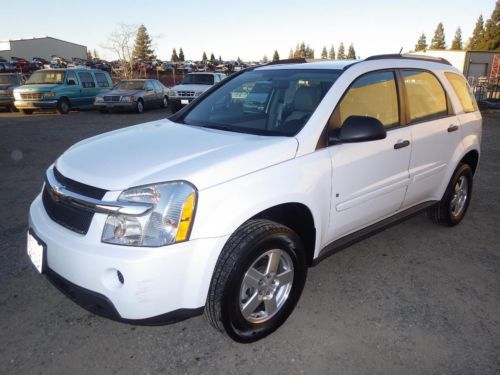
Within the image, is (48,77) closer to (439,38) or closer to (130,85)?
(130,85)

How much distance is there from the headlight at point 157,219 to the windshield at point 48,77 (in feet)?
48.6

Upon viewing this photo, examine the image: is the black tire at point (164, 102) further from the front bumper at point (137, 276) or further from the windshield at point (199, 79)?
the front bumper at point (137, 276)

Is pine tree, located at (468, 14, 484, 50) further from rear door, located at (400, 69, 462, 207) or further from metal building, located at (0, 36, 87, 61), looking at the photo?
rear door, located at (400, 69, 462, 207)

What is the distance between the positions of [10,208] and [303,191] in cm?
409

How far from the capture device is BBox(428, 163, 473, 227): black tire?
4.21m

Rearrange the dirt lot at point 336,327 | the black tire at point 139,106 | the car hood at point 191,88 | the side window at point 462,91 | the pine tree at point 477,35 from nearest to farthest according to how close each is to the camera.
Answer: the dirt lot at point 336,327
the side window at point 462,91
the car hood at point 191,88
the black tire at point 139,106
the pine tree at point 477,35

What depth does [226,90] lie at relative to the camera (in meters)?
3.86

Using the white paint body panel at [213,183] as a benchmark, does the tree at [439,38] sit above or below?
above

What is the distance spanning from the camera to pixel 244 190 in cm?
229

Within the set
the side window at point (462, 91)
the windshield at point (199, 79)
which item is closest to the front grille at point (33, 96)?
the windshield at point (199, 79)

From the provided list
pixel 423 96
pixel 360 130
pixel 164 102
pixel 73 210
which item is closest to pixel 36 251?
pixel 73 210

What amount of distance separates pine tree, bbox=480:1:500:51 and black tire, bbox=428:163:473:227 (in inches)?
2643

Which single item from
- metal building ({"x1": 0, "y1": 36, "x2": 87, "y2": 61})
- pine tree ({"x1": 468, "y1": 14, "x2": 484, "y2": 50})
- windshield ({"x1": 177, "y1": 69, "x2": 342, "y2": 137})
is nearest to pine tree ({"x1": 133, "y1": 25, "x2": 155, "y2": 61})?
metal building ({"x1": 0, "y1": 36, "x2": 87, "y2": 61})

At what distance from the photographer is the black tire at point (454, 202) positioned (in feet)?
13.8
